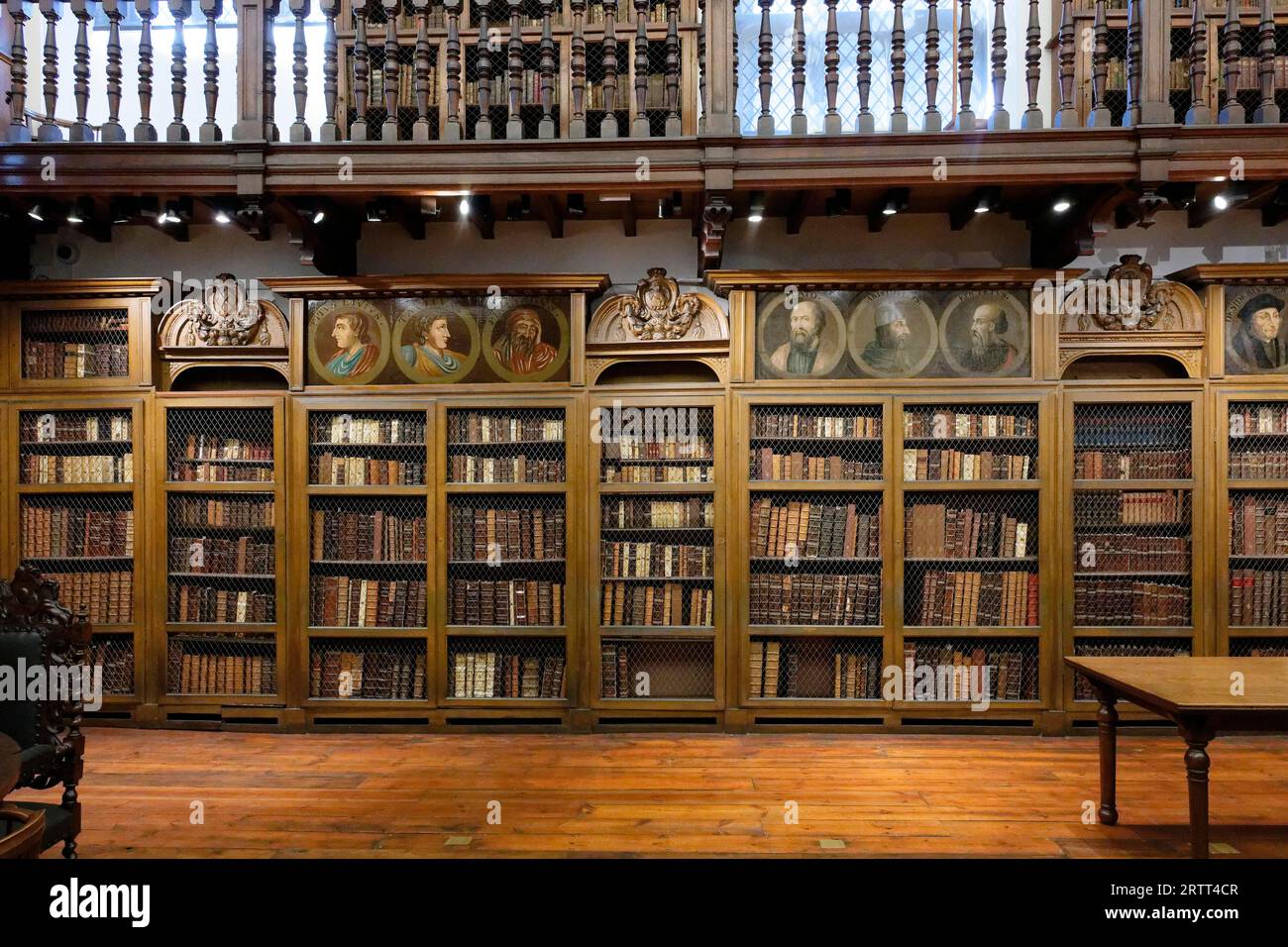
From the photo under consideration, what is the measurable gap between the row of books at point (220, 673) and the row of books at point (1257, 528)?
6.25m

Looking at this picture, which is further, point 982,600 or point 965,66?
point 982,600

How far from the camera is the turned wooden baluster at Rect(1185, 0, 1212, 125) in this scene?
163 inches

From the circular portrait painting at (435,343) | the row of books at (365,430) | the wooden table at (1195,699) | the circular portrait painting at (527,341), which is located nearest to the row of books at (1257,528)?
the wooden table at (1195,699)

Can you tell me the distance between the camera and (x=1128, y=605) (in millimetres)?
4789

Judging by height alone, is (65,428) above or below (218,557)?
above

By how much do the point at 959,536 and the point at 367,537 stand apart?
3833 mm

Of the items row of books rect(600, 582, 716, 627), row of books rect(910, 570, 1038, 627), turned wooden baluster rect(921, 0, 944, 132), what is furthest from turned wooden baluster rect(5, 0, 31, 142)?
row of books rect(910, 570, 1038, 627)

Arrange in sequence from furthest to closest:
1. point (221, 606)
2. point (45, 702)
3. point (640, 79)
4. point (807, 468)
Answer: point (221, 606), point (807, 468), point (640, 79), point (45, 702)

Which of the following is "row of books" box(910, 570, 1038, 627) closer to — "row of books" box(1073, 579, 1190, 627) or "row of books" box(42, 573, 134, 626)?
"row of books" box(1073, 579, 1190, 627)

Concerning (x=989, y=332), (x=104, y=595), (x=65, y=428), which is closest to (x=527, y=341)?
(x=989, y=332)

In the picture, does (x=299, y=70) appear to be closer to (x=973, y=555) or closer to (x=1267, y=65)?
(x=973, y=555)

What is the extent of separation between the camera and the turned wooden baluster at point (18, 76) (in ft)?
14.0

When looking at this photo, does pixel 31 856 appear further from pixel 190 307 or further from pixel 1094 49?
pixel 1094 49

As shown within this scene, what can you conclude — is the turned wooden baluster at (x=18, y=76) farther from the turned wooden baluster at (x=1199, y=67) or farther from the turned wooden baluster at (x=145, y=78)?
the turned wooden baluster at (x=1199, y=67)
